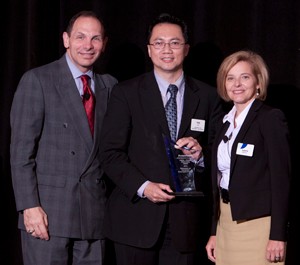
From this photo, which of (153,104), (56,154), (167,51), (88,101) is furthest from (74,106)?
(167,51)

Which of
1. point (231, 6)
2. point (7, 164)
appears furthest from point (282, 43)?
point (7, 164)

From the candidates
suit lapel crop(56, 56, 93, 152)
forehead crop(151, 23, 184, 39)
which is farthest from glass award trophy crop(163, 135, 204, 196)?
forehead crop(151, 23, 184, 39)

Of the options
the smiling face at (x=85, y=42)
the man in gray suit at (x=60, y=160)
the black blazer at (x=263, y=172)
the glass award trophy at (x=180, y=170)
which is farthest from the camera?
the smiling face at (x=85, y=42)

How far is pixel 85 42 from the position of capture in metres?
2.81

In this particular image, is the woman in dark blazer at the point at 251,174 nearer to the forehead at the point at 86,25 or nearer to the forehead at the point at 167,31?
the forehead at the point at 167,31

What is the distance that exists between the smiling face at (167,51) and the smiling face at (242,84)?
0.25 meters

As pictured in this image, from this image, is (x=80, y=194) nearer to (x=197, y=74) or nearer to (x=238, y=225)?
(x=238, y=225)

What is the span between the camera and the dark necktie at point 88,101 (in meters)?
2.81

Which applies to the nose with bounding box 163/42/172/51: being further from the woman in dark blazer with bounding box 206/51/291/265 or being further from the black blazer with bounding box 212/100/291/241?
the black blazer with bounding box 212/100/291/241

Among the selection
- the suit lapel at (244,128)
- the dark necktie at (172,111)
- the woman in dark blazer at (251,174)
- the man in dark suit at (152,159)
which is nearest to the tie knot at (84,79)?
the man in dark suit at (152,159)

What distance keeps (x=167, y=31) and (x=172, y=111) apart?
0.38m

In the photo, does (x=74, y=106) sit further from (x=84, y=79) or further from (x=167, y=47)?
(x=167, y=47)

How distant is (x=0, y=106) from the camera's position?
3557mm

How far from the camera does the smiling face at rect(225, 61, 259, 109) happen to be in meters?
2.62
